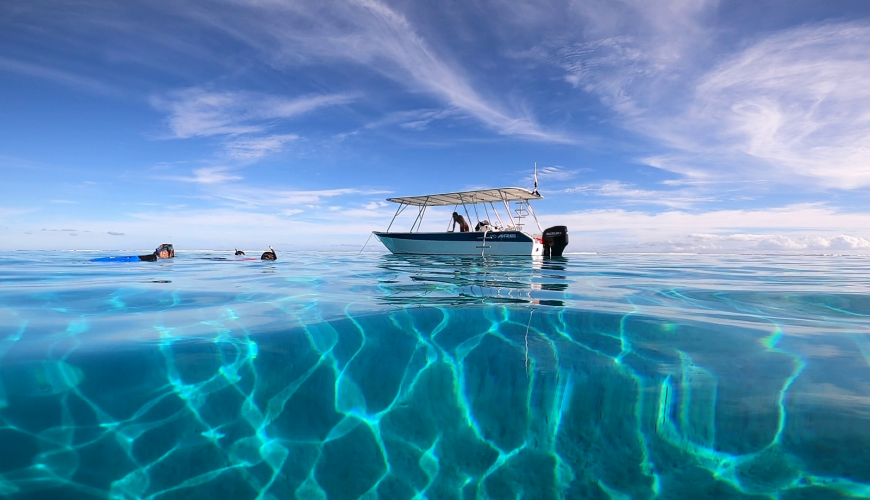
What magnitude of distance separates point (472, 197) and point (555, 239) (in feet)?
18.8

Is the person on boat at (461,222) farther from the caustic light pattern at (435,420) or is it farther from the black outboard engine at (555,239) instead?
the caustic light pattern at (435,420)

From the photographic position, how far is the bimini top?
23484 millimetres

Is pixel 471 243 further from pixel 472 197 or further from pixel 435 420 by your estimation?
pixel 435 420

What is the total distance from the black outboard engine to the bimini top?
2313 mm

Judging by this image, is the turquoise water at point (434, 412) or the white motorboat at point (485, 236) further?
the white motorboat at point (485, 236)

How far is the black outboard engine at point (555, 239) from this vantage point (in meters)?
23.6

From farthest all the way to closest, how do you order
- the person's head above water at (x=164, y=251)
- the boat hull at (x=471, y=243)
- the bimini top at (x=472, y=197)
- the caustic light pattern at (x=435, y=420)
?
the boat hull at (x=471, y=243) → the bimini top at (x=472, y=197) → the person's head above water at (x=164, y=251) → the caustic light pattern at (x=435, y=420)

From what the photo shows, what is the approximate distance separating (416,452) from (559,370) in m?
1.20

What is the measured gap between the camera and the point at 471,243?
25078 millimetres

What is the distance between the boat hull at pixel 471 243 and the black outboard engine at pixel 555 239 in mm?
619

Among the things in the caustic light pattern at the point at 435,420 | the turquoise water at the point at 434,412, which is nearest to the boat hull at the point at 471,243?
the turquoise water at the point at 434,412

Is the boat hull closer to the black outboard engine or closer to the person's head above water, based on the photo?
the black outboard engine

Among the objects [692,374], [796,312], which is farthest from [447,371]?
[796,312]

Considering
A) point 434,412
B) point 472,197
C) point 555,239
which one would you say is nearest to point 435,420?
point 434,412
